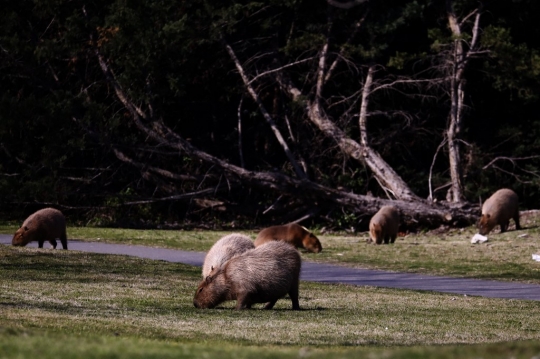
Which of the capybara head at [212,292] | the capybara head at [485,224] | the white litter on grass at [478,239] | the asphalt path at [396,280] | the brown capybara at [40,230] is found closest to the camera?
the capybara head at [212,292]


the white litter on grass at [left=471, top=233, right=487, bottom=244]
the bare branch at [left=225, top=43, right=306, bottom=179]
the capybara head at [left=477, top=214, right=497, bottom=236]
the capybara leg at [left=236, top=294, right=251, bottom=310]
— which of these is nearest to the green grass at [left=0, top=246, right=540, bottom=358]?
the capybara leg at [left=236, top=294, right=251, bottom=310]

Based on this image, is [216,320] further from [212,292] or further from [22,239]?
[22,239]

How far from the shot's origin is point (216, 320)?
37.9 feet

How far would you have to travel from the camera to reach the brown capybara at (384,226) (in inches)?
1041

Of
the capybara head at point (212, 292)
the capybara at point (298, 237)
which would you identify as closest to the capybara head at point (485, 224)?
the capybara at point (298, 237)

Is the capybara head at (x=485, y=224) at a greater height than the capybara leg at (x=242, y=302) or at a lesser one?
greater

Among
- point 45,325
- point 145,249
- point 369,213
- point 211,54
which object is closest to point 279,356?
point 45,325

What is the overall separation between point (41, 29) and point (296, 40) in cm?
965

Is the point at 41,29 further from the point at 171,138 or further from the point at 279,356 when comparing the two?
the point at 279,356

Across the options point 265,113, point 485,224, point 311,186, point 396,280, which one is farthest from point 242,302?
point 265,113

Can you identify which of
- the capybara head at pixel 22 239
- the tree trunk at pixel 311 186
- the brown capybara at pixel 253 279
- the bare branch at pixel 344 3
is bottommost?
the brown capybara at pixel 253 279

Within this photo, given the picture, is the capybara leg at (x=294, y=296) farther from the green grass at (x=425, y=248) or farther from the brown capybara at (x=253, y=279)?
the green grass at (x=425, y=248)

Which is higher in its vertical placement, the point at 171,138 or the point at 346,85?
the point at 346,85

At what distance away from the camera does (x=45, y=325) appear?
377 inches
